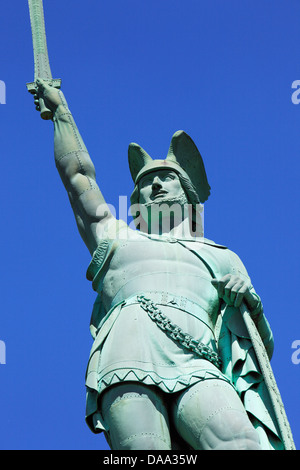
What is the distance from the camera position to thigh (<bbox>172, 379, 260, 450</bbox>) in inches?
431

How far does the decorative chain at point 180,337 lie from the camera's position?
11.9 m

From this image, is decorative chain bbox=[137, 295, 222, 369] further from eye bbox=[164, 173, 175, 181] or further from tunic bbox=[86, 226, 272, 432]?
eye bbox=[164, 173, 175, 181]

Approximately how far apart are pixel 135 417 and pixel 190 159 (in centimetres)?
452

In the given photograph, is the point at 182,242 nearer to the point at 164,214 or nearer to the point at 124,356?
the point at 164,214

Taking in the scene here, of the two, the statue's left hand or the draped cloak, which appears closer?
the draped cloak

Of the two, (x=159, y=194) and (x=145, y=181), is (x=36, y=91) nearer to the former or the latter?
(x=145, y=181)

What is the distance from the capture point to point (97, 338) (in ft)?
40.4

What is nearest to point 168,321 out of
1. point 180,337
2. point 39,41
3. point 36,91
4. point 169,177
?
point 180,337

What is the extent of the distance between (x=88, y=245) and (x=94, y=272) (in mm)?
617

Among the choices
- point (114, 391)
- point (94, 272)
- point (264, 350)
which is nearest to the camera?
point (114, 391)

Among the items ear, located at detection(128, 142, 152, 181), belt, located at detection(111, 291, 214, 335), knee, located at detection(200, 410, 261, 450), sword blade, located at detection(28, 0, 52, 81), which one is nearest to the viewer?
knee, located at detection(200, 410, 261, 450)

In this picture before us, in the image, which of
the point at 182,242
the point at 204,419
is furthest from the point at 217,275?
the point at 204,419

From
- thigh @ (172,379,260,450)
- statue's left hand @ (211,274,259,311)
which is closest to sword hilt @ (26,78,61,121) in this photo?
statue's left hand @ (211,274,259,311)

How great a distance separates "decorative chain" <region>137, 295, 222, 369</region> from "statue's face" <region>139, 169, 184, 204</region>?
2.11m
